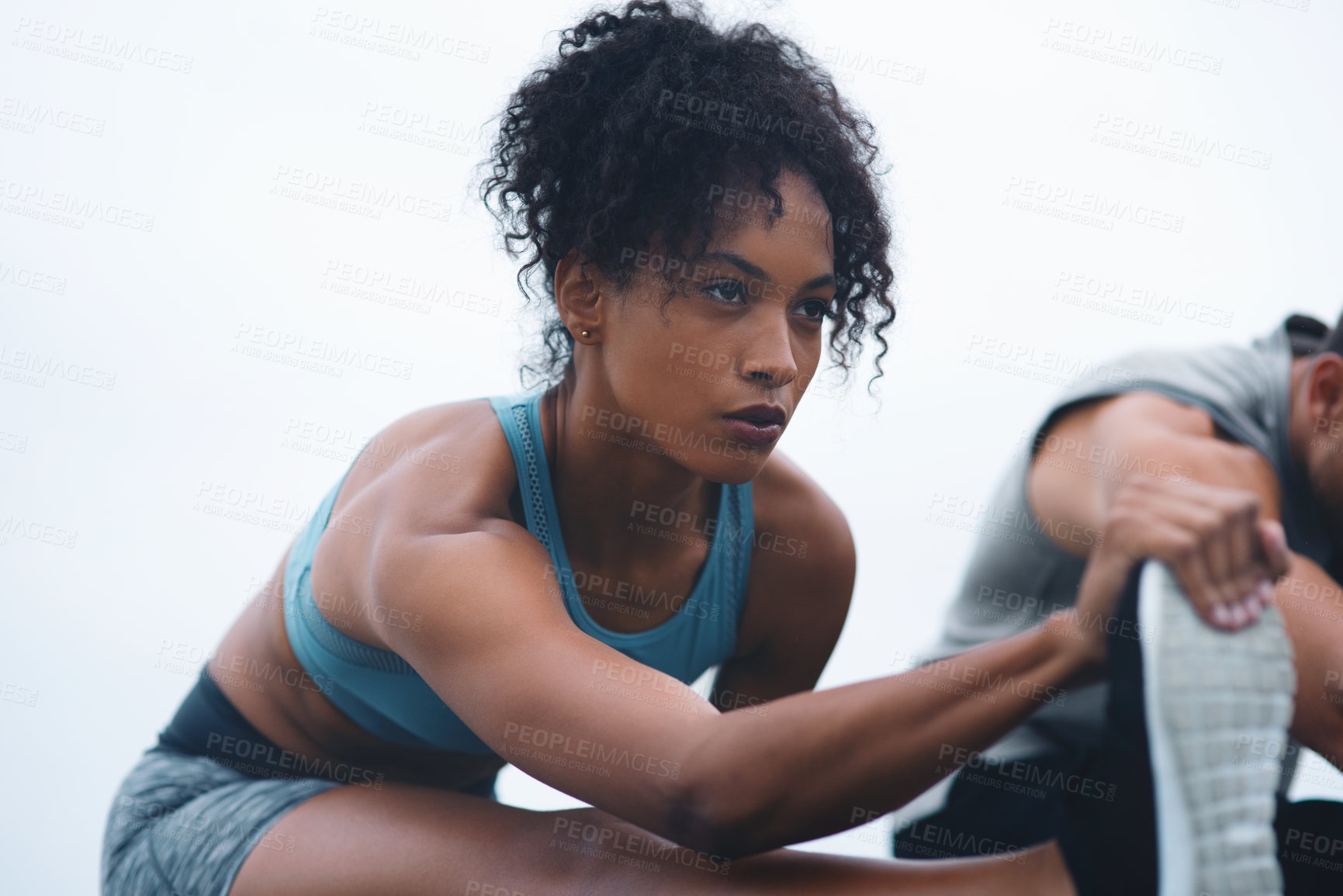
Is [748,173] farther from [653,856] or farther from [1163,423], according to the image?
[653,856]

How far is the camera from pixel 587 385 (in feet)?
3.24

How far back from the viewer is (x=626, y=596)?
3.41 feet

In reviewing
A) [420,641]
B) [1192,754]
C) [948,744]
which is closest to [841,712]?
[948,744]

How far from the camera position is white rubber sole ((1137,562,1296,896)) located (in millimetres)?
667

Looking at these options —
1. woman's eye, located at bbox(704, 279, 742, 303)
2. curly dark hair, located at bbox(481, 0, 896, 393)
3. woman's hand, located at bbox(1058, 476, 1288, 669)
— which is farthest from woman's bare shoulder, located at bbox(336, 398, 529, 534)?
woman's hand, located at bbox(1058, 476, 1288, 669)

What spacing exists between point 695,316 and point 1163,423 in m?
0.37

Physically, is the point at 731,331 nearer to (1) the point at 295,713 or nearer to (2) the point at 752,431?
(2) the point at 752,431

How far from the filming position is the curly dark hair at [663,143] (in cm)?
90

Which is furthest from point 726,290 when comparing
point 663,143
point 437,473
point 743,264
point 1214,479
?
point 1214,479

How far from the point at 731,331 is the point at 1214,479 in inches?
14.9

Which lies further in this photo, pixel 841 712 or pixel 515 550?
pixel 515 550

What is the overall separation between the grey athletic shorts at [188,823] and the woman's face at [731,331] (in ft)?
1.51

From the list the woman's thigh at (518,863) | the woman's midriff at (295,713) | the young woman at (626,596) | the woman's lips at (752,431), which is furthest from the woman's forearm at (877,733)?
the woman's midriff at (295,713)

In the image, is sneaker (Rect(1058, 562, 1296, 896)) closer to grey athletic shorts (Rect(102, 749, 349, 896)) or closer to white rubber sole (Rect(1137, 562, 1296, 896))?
white rubber sole (Rect(1137, 562, 1296, 896))
